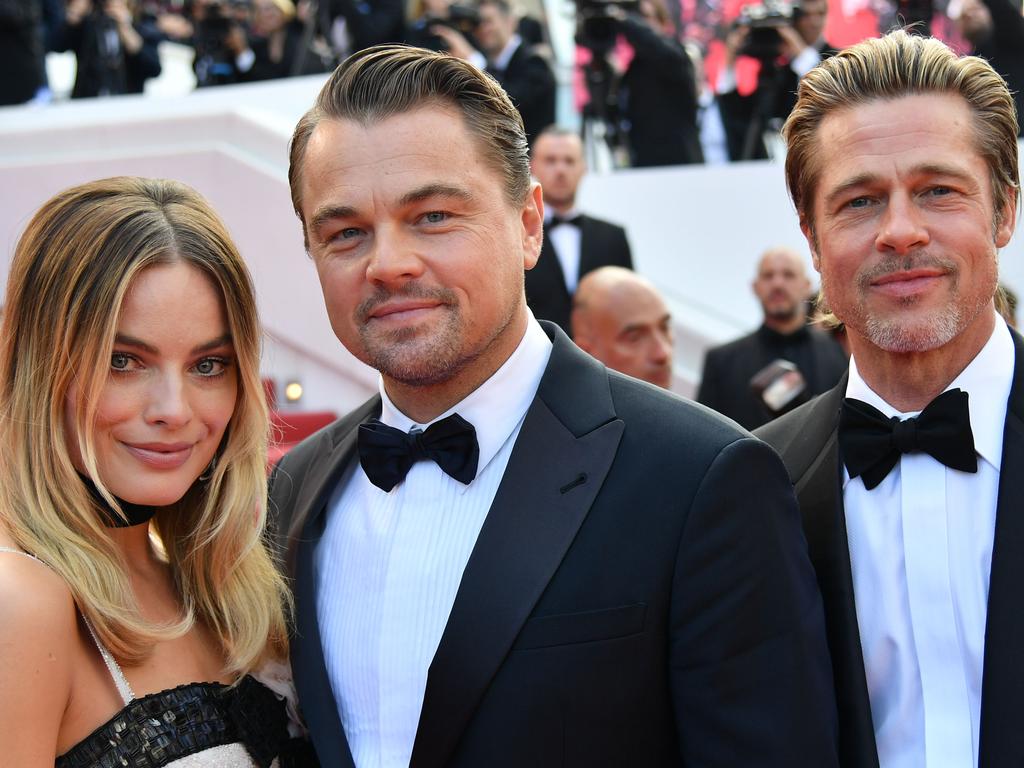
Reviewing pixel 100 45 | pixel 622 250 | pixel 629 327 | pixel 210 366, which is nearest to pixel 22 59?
pixel 100 45

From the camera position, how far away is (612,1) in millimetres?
7285

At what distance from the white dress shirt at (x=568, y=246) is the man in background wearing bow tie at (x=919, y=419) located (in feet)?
11.9

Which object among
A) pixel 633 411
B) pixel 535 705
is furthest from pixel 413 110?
pixel 535 705

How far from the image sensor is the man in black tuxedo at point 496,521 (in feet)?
6.16

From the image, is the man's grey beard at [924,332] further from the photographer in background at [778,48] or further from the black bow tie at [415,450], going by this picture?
Answer: the photographer in background at [778,48]

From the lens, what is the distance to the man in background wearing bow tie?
1.95 m

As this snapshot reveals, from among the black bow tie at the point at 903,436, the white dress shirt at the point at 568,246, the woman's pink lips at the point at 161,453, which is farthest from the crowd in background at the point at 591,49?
the woman's pink lips at the point at 161,453

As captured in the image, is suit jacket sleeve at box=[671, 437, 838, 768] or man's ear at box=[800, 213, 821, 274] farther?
man's ear at box=[800, 213, 821, 274]

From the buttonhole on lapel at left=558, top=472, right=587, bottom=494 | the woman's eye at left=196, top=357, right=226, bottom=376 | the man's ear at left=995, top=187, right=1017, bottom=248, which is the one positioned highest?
the man's ear at left=995, top=187, right=1017, bottom=248

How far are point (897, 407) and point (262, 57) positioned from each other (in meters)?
7.44

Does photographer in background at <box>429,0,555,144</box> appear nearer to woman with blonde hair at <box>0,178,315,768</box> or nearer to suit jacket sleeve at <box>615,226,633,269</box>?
suit jacket sleeve at <box>615,226,633,269</box>

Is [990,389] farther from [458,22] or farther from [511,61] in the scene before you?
[458,22]

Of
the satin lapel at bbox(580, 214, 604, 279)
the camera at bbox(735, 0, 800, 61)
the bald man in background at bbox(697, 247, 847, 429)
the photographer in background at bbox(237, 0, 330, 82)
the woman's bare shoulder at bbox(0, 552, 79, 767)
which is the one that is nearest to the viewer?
the woman's bare shoulder at bbox(0, 552, 79, 767)

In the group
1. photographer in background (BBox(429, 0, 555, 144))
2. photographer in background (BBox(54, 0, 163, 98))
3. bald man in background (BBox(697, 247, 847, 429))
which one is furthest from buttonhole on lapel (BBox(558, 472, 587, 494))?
photographer in background (BBox(54, 0, 163, 98))
